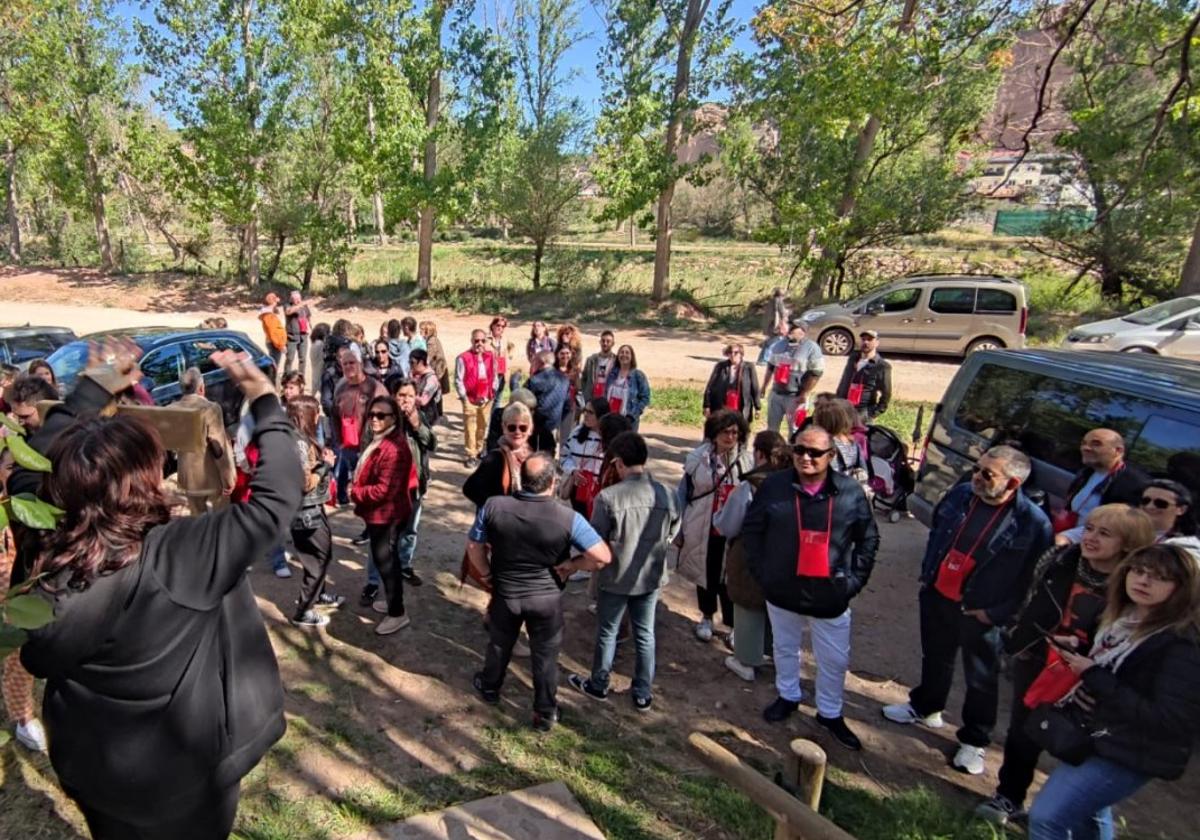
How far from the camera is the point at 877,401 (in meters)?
7.54

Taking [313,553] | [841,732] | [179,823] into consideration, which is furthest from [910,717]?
[313,553]

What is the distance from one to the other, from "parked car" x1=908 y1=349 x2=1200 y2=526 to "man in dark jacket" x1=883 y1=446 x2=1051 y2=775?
1084 millimetres

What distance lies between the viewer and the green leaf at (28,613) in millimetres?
1199

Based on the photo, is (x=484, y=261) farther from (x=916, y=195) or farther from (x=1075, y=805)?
(x=1075, y=805)

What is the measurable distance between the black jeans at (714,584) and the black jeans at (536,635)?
1265 mm

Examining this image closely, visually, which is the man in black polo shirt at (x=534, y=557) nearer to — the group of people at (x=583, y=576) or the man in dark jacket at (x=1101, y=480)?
Result: the group of people at (x=583, y=576)

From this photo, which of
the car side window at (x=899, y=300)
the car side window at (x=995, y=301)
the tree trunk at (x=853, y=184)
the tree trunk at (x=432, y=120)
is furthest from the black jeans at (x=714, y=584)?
the tree trunk at (x=432, y=120)

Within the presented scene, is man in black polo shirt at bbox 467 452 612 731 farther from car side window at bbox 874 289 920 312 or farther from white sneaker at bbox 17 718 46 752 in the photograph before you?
car side window at bbox 874 289 920 312

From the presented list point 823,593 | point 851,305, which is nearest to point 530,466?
point 823,593

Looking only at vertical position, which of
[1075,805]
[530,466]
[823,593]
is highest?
[530,466]

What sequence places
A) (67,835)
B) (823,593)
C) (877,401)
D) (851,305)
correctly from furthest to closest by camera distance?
1. (851,305)
2. (877,401)
3. (823,593)
4. (67,835)

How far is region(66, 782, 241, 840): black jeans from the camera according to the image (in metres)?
2.01

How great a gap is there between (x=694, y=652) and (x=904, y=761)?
1.40 m

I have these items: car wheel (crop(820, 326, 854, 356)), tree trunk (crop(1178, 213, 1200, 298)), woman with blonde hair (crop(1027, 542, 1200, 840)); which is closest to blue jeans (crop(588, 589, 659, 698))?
woman with blonde hair (crop(1027, 542, 1200, 840))
